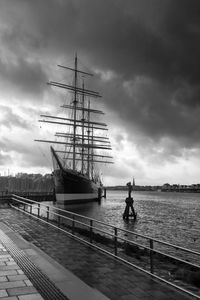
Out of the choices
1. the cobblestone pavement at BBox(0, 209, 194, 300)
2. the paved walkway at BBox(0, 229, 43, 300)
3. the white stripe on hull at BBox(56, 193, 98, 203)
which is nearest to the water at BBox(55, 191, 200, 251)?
the white stripe on hull at BBox(56, 193, 98, 203)

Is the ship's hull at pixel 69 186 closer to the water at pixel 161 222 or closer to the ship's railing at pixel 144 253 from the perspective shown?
the water at pixel 161 222

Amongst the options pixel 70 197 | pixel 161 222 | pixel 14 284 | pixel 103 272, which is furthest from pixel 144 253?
pixel 70 197

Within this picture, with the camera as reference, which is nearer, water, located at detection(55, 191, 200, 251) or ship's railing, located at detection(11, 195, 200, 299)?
ship's railing, located at detection(11, 195, 200, 299)

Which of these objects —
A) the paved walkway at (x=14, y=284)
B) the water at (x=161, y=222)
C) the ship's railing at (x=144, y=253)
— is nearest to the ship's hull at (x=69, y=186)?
the water at (x=161, y=222)

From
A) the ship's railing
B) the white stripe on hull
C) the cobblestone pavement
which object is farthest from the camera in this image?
the white stripe on hull

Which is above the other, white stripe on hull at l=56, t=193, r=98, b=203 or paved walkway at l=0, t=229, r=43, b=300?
paved walkway at l=0, t=229, r=43, b=300

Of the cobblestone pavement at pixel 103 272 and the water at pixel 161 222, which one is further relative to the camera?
the water at pixel 161 222

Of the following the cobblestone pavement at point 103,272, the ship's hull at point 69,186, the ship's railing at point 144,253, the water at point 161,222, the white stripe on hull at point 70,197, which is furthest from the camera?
the ship's hull at point 69,186

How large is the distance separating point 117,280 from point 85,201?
219 ft

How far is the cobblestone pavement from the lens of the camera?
19.3 feet

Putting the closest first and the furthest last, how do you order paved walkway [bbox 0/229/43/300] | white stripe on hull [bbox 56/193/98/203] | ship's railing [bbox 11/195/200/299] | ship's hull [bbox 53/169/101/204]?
1. paved walkway [bbox 0/229/43/300]
2. ship's railing [bbox 11/195/200/299]
3. white stripe on hull [bbox 56/193/98/203]
4. ship's hull [bbox 53/169/101/204]

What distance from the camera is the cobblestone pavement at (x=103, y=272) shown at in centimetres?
587

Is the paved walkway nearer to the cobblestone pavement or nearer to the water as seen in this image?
the cobblestone pavement

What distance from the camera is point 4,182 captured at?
18900 centimetres
